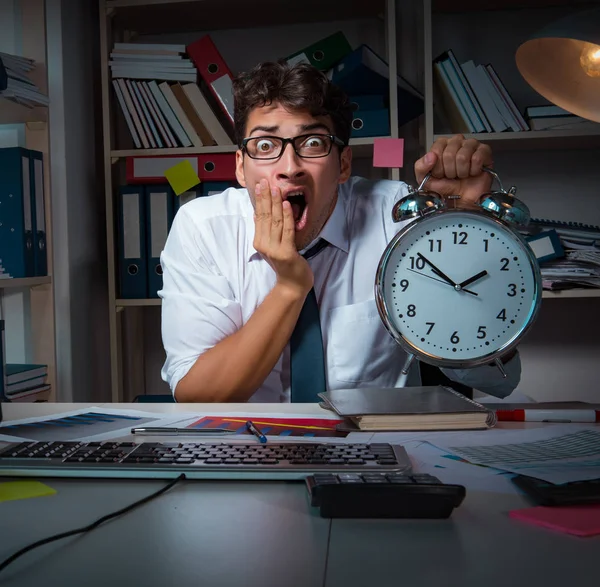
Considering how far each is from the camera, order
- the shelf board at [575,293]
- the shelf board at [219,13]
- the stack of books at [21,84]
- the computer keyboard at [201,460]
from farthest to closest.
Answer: the shelf board at [219,13], the shelf board at [575,293], the stack of books at [21,84], the computer keyboard at [201,460]

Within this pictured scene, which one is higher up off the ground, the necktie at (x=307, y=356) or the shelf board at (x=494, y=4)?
the shelf board at (x=494, y=4)

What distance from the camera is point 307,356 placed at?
1.44m

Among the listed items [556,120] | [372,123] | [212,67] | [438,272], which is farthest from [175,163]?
[438,272]

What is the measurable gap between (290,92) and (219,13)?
1.28m

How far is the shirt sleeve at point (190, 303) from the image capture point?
58.2 inches

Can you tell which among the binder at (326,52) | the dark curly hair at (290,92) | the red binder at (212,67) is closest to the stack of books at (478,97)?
the binder at (326,52)

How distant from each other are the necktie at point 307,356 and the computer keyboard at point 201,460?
0.56 meters

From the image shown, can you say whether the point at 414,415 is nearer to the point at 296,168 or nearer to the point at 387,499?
the point at 387,499

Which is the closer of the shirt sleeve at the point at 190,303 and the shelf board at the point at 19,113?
the shirt sleeve at the point at 190,303

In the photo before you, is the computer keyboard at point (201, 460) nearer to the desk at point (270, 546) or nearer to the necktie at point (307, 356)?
the desk at point (270, 546)

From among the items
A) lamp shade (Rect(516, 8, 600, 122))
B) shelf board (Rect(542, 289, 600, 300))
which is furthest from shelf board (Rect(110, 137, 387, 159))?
lamp shade (Rect(516, 8, 600, 122))

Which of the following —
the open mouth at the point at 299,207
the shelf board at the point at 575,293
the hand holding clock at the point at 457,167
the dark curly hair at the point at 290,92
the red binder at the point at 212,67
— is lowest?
the shelf board at the point at 575,293

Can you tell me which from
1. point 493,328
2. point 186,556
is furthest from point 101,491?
point 493,328

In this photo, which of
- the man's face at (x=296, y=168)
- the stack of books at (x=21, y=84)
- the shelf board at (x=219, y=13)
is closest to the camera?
the man's face at (x=296, y=168)
